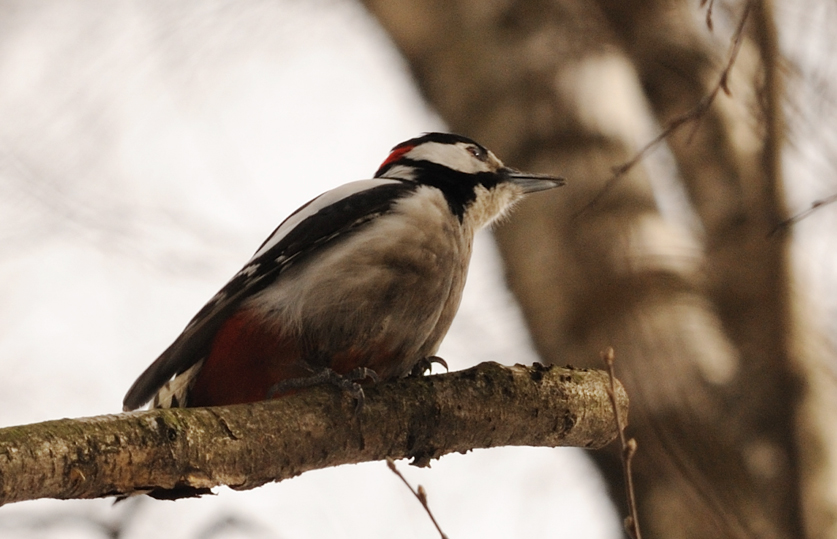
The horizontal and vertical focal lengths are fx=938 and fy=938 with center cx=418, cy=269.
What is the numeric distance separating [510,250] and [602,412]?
7.01 feet

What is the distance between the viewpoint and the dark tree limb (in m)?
1.92

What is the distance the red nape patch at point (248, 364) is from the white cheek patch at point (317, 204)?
42 cm

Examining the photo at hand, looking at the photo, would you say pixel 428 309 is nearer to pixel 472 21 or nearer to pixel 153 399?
pixel 153 399

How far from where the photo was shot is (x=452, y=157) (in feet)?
12.8

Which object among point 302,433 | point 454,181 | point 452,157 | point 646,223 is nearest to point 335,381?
point 302,433

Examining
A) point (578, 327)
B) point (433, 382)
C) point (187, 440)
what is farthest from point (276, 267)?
point (578, 327)

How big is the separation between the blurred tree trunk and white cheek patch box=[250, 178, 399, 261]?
91 centimetres

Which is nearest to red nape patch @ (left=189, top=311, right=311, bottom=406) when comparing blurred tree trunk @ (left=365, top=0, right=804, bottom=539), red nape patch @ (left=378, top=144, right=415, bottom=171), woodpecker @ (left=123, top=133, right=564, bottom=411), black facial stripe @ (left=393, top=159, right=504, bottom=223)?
woodpecker @ (left=123, top=133, right=564, bottom=411)

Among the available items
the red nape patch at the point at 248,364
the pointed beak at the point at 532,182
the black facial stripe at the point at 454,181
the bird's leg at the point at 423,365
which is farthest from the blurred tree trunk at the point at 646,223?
the red nape patch at the point at 248,364

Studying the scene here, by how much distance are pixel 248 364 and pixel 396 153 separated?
59.7 inches

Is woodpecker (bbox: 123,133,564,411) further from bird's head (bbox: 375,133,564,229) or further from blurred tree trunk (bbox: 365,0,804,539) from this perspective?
blurred tree trunk (bbox: 365,0,804,539)

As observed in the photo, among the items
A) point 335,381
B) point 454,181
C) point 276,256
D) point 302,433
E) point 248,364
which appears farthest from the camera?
point 454,181

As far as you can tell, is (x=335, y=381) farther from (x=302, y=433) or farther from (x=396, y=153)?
(x=396, y=153)

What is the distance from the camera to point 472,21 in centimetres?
526
